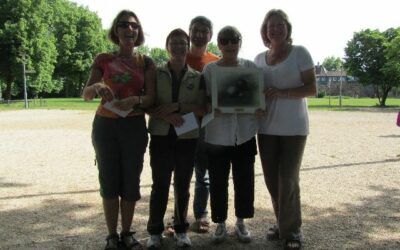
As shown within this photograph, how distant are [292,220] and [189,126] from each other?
141 cm

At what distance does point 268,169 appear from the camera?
4.50m

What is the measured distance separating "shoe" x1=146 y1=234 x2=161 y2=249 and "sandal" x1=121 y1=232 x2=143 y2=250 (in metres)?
0.09

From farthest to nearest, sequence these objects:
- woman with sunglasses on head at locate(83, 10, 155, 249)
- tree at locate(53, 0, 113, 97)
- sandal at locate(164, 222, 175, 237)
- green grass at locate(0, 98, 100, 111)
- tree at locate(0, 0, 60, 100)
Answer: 1. tree at locate(53, 0, 113, 97)
2. tree at locate(0, 0, 60, 100)
3. green grass at locate(0, 98, 100, 111)
4. sandal at locate(164, 222, 175, 237)
5. woman with sunglasses on head at locate(83, 10, 155, 249)

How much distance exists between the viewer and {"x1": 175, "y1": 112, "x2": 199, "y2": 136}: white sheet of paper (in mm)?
4180

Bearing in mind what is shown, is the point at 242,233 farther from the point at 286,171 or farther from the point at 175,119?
the point at 175,119

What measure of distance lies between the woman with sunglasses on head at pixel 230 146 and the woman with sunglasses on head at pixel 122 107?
0.69 meters

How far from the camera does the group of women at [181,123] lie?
13.5 feet

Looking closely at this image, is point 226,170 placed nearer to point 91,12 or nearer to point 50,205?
point 50,205

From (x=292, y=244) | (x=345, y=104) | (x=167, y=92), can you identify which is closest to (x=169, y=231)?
(x=292, y=244)

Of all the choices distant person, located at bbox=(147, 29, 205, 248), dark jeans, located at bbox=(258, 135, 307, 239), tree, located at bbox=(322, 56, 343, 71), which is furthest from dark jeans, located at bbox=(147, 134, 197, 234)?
tree, located at bbox=(322, 56, 343, 71)

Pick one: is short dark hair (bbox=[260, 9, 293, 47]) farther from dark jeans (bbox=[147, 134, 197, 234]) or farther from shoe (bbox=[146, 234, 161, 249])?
shoe (bbox=[146, 234, 161, 249])

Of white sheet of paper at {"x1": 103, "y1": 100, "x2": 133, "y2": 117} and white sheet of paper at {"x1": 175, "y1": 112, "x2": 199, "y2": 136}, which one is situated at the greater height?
white sheet of paper at {"x1": 103, "y1": 100, "x2": 133, "y2": 117}

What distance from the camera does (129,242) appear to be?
4.38 meters

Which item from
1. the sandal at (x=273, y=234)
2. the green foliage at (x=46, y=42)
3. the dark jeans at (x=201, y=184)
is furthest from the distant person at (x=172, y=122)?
the green foliage at (x=46, y=42)
